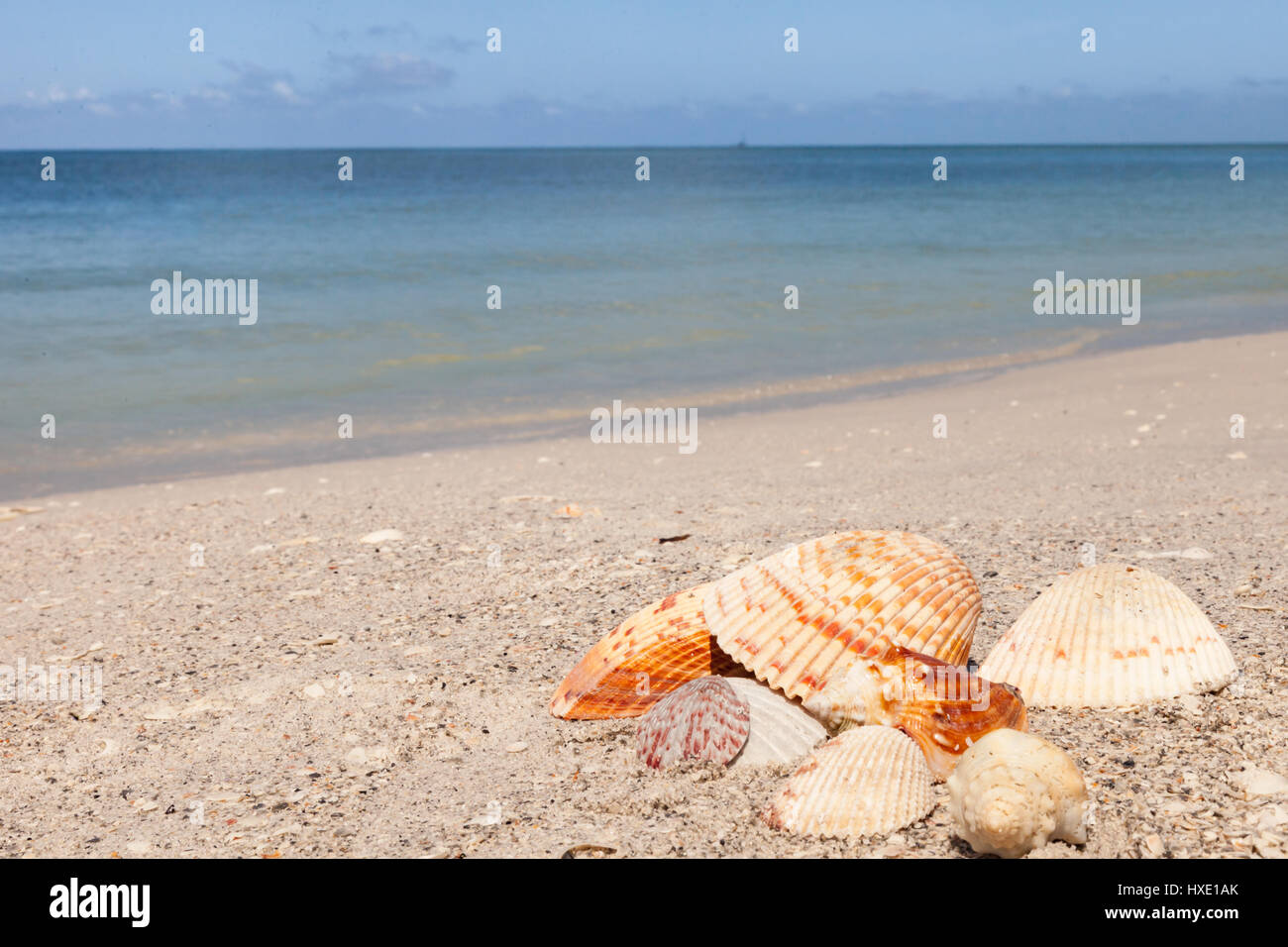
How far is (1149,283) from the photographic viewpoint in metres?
19.0

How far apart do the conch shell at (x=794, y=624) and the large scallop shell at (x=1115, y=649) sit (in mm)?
220

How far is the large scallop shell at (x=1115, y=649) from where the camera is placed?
129 inches

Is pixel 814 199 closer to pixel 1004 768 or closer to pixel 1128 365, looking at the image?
pixel 1128 365

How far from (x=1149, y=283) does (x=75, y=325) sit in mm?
17912

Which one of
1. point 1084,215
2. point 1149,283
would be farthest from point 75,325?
point 1084,215

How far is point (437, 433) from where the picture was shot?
1013cm

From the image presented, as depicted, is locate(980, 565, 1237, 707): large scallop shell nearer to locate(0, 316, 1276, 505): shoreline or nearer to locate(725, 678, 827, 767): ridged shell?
locate(725, 678, 827, 767): ridged shell

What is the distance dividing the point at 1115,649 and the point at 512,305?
565 inches
